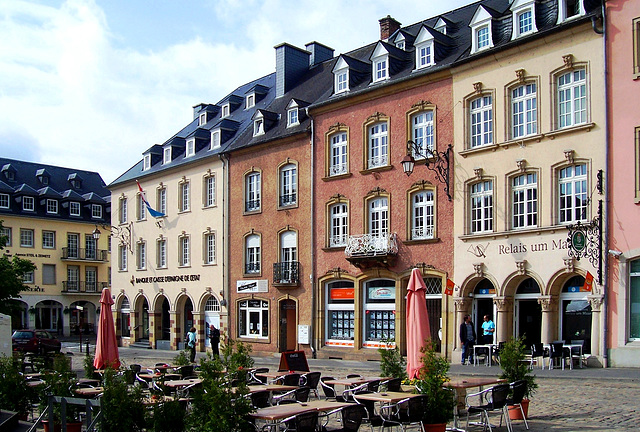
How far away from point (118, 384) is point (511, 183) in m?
17.1

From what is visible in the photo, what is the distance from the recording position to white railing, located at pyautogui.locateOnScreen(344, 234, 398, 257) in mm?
28094

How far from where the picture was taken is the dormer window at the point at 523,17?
2470 cm

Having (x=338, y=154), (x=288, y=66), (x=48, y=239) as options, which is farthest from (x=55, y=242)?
(x=338, y=154)

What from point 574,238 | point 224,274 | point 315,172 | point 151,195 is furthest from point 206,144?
point 574,238

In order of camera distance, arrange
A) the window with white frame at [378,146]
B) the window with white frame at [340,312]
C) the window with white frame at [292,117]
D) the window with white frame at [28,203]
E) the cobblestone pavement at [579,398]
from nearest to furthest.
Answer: the cobblestone pavement at [579,398] < the window with white frame at [378,146] < the window with white frame at [340,312] < the window with white frame at [292,117] < the window with white frame at [28,203]

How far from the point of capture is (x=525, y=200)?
80.9ft

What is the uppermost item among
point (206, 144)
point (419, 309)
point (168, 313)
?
point (206, 144)

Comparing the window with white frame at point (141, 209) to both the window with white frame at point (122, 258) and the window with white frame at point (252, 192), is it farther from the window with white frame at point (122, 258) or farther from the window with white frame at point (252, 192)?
the window with white frame at point (252, 192)

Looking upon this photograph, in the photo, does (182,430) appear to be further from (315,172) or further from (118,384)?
(315,172)

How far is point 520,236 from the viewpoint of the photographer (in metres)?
24.4

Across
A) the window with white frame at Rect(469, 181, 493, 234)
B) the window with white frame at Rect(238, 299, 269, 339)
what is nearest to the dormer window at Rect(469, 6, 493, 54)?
the window with white frame at Rect(469, 181, 493, 234)

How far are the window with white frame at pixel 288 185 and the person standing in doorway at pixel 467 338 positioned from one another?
415 inches

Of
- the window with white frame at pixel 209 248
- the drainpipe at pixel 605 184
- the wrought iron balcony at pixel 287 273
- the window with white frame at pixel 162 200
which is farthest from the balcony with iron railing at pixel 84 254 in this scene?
the drainpipe at pixel 605 184

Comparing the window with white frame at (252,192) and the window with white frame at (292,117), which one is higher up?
the window with white frame at (292,117)
